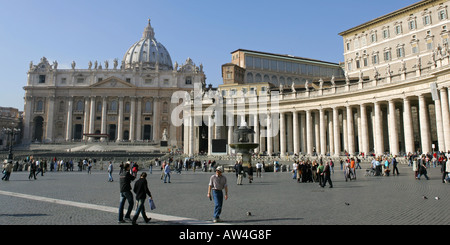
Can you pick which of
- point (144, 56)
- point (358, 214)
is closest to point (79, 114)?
point (144, 56)

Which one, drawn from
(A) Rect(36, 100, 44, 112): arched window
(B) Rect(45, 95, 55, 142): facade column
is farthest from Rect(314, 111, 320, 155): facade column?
(A) Rect(36, 100, 44, 112): arched window

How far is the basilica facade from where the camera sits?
99.8 m

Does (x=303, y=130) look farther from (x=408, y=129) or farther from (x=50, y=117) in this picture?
(x=50, y=117)

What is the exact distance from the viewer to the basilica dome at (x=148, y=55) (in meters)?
132

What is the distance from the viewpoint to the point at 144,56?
133 m

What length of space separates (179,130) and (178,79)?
58.8 feet

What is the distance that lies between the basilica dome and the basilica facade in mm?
27180

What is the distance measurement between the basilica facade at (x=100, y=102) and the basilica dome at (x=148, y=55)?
27.2m

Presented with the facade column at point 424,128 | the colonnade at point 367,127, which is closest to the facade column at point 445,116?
the colonnade at point 367,127

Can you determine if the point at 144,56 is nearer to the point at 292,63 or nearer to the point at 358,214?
the point at 292,63

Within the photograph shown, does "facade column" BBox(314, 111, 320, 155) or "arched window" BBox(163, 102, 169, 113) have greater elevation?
"arched window" BBox(163, 102, 169, 113)

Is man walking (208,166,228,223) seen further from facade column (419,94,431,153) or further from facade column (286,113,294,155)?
facade column (286,113,294,155)

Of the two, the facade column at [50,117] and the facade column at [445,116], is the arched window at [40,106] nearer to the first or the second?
the facade column at [50,117]
